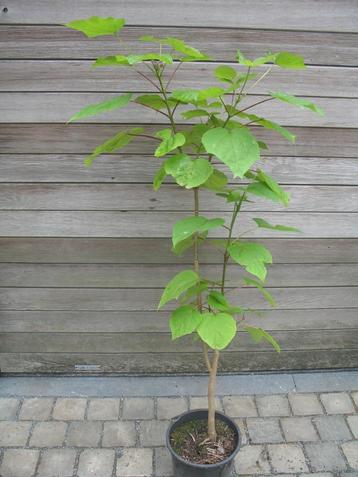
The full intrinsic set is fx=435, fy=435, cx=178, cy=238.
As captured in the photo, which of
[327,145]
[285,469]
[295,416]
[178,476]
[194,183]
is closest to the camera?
[194,183]

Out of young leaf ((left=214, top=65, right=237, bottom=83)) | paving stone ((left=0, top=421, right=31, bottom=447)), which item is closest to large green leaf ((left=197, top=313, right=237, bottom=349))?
young leaf ((left=214, top=65, right=237, bottom=83))

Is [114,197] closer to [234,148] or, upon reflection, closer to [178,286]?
[178,286]

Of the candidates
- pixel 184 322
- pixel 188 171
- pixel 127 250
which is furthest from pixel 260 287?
pixel 127 250

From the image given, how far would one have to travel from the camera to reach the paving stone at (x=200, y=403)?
6.81 ft

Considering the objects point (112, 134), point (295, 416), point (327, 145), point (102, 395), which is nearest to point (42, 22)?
point (112, 134)

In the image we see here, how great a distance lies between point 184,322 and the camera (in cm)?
136

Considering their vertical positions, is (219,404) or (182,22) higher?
(182,22)

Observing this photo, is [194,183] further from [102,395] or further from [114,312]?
[102,395]

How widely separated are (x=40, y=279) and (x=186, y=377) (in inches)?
35.1

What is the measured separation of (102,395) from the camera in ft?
7.01

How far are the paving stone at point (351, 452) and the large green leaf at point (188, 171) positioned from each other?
4.69ft

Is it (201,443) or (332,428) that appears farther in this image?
(332,428)

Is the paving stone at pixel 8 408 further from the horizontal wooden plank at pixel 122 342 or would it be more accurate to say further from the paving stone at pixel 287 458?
the paving stone at pixel 287 458

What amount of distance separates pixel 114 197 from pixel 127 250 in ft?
0.85
